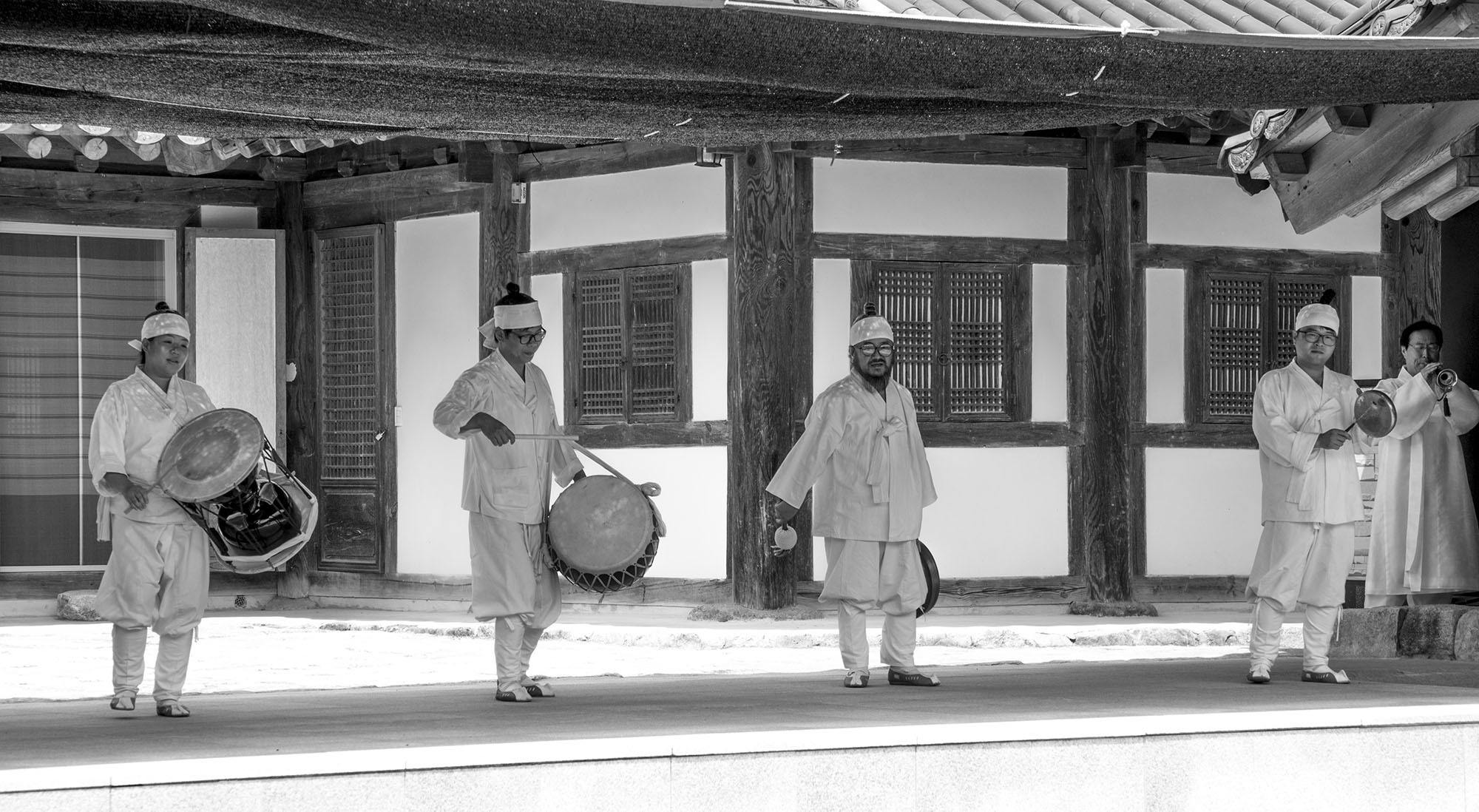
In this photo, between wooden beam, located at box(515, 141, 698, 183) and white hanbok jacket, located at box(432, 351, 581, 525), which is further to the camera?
wooden beam, located at box(515, 141, 698, 183)

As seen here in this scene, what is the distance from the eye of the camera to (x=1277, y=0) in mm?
8844

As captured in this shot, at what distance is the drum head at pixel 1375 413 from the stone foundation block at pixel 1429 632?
1985mm

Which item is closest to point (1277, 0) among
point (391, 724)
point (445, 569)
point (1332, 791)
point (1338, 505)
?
point (1338, 505)

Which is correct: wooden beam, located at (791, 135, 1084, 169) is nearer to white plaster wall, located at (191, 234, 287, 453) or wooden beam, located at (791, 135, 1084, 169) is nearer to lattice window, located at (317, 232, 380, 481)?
lattice window, located at (317, 232, 380, 481)

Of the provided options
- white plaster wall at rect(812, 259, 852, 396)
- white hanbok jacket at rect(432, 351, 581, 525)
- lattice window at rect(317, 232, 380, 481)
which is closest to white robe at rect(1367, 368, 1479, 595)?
white plaster wall at rect(812, 259, 852, 396)

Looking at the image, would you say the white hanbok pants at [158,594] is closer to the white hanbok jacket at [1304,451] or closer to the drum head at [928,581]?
the drum head at [928,581]

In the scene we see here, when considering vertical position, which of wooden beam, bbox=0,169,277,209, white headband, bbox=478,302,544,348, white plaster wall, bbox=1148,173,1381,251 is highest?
wooden beam, bbox=0,169,277,209

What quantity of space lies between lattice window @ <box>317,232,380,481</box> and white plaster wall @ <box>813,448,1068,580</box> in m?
3.86

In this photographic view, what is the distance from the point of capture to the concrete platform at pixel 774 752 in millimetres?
5082

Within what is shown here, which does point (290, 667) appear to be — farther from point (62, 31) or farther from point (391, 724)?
A: point (62, 31)

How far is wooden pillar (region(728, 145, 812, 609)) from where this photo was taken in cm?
1149

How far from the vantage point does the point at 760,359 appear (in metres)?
11.5

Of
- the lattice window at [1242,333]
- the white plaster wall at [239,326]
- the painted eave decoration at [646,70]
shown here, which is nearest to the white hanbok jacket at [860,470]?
the painted eave decoration at [646,70]

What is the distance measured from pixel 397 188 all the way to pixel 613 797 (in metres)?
8.74
